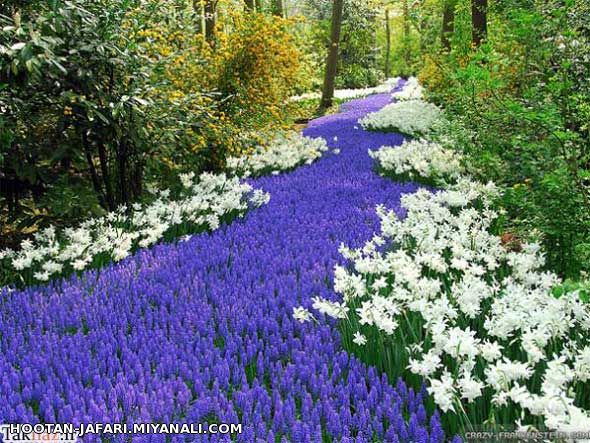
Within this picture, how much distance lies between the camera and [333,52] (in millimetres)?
18266

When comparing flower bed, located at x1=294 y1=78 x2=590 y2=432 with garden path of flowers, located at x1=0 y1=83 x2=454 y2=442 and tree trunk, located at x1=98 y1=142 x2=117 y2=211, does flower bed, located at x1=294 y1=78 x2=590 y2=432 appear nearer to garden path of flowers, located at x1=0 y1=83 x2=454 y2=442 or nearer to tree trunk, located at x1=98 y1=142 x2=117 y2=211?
garden path of flowers, located at x1=0 y1=83 x2=454 y2=442

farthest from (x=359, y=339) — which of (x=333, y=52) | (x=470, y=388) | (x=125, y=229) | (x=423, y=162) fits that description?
(x=333, y=52)

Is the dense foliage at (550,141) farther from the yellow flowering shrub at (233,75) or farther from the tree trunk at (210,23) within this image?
the tree trunk at (210,23)

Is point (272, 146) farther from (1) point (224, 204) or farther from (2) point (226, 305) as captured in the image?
(2) point (226, 305)

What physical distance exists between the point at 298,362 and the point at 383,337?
475mm

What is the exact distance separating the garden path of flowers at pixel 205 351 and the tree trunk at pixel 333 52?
14.0 meters

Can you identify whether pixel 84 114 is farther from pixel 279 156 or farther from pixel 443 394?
pixel 443 394

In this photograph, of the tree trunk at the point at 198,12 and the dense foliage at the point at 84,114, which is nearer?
the dense foliage at the point at 84,114

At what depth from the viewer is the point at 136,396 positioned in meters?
2.62

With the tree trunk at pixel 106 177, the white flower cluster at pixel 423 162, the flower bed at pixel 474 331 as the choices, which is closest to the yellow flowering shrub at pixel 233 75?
the tree trunk at pixel 106 177

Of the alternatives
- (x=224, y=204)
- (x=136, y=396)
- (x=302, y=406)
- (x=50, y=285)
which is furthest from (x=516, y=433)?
(x=224, y=204)

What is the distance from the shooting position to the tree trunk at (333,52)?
17.9 meters

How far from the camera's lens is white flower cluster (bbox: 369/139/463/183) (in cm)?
704

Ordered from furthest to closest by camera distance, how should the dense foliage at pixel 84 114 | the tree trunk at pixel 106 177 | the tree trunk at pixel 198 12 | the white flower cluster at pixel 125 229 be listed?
the tree trunk at pixel 198 12 < the tree trunk at pixel 106 177 < the dense foliage at pixel 84 114 < the white flower cluster at pixel 125 229
